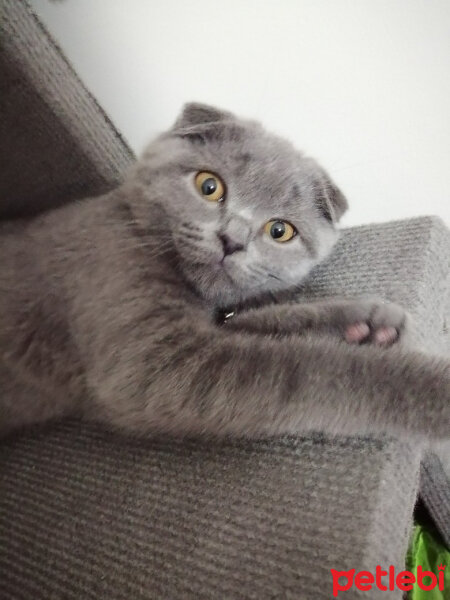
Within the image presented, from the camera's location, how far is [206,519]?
2.13 ft

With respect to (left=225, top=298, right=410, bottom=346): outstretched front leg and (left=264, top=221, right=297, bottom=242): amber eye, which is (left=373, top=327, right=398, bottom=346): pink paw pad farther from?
(left=264, top=221, right=297, bottom=242): amber eye

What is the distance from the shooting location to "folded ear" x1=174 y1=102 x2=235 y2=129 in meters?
0.90

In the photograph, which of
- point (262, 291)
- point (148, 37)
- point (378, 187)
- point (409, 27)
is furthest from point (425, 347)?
point (148, 37)

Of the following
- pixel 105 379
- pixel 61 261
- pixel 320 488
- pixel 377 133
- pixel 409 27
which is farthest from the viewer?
pixel 377 133

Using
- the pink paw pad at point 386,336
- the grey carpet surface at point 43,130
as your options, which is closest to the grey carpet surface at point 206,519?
the pink paw pad at point 386,336

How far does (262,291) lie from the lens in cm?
88

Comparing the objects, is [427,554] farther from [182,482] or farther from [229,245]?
[229,245]

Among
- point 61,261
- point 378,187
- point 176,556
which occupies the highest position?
point 378,187

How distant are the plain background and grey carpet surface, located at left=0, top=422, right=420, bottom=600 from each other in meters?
0.79

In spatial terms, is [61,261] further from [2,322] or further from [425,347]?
[425,347]

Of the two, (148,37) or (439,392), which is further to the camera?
(148,37)

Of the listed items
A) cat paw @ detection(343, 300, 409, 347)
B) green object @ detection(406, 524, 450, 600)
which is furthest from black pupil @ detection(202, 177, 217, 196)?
green object @ detection(406, 524, 450, 600)

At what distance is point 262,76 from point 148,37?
31 cm

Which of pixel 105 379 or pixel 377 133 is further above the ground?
pixel 377 133
